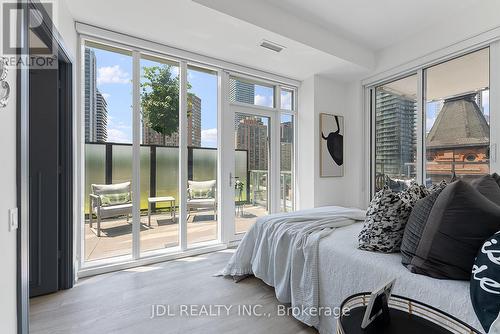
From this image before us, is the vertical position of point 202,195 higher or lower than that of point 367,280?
higher

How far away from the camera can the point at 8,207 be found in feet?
3.99

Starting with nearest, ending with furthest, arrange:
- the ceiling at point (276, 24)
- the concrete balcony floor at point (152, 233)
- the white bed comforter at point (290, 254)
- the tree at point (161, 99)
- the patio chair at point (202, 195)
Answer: the white bed comforter at point (290, 254) → the ceiling at point (276, 24) → the concrete balcony floor at point (152, 233) → the tree at point (161, 99) → the patio chair at point (202, 195)

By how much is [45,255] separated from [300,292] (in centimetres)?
229

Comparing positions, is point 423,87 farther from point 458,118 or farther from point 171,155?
point 171,155

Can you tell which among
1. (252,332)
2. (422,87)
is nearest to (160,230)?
(252,332)

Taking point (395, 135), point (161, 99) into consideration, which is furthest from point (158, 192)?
point (395, 135)

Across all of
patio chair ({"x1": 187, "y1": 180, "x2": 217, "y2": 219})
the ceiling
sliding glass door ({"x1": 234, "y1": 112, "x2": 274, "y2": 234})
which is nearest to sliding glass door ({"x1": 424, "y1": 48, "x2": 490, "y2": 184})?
the ceiling

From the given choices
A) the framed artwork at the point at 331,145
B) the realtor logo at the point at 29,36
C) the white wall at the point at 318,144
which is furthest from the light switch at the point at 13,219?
the framed artwork at the point at 331,145

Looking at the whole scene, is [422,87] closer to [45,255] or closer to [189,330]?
[189,330]

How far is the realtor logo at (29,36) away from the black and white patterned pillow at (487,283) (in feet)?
7.71

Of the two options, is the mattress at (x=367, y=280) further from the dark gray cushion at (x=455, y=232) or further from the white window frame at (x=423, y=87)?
the white window frame at (x=423, y=87)

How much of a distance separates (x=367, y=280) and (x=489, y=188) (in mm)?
1020

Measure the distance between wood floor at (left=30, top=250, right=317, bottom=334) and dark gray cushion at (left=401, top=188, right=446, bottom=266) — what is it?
2.93 feet

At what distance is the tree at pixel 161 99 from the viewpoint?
3.09 m
